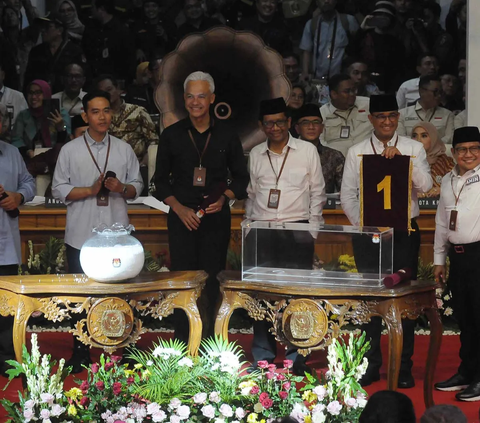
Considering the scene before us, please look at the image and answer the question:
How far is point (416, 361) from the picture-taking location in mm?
6145

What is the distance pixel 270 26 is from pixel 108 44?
5.48 ft

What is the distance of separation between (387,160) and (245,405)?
1.76 meters

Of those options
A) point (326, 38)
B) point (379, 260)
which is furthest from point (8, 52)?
point (379, 260)

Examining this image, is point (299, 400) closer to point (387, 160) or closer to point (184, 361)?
point (184, 361)

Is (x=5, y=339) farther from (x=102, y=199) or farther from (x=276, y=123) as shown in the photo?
(x=276, y=123)

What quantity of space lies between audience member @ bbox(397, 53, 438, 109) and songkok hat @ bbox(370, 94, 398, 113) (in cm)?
430

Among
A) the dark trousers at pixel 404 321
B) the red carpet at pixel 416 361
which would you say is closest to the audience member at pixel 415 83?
the red carpet at pixel 416 361

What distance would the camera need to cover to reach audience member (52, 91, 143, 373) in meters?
5.79

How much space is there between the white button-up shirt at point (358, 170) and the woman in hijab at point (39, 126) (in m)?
4.43

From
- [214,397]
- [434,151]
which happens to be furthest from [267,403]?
[434,151]

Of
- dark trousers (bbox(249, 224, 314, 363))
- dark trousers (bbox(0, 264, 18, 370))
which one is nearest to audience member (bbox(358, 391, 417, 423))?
dark trousers (bbox(249, 224, 314, 363))

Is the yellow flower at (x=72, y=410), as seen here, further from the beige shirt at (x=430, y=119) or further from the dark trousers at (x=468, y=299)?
the beige shirt at (x=430, y=119)

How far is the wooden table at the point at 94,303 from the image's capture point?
4.62 m

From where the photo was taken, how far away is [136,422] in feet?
13.5
